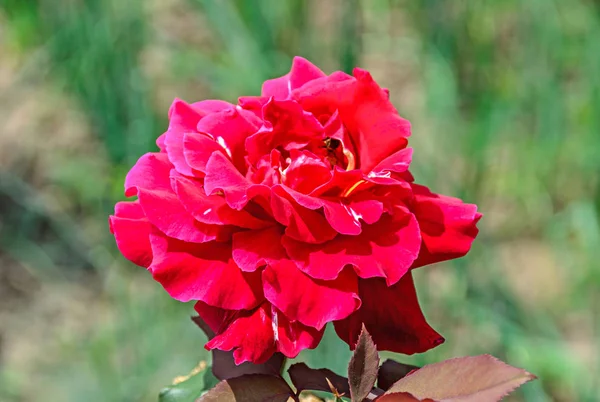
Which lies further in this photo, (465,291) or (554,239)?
(554,239)

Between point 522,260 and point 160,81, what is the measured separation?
41.1 inches

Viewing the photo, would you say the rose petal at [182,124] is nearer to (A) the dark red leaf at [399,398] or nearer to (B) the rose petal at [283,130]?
(B) the rose petal at [283,130]

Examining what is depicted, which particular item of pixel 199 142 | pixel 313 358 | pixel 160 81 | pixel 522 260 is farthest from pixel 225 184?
pixel 160 81

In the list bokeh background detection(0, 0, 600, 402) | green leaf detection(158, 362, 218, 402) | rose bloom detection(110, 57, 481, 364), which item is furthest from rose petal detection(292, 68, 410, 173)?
bokeh background detection(0, 0, 600, 402)

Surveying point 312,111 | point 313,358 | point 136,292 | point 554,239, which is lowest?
point 136,292

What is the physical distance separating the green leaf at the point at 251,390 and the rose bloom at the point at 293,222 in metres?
0.02

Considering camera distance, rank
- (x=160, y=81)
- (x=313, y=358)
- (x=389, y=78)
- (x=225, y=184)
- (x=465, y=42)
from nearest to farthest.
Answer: (x=225, y=184), (x=313, y=358), (x=465, y=42), (x=160, y=81), (x=389, y=78)

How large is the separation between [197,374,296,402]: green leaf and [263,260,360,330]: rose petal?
5cm

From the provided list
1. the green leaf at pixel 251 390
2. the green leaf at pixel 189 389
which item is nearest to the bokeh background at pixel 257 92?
the green leaf at pixel 189 389

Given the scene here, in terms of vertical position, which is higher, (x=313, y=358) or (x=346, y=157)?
(x=346, y=157)

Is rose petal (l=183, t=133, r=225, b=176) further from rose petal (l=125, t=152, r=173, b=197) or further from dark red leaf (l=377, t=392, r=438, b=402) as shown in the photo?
dark red leaf (l=377, t=392, r=438, b=402)

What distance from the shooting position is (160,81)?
2.04 m

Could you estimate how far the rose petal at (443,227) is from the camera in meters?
0.51

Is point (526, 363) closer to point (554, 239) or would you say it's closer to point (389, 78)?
point (554, 239)
